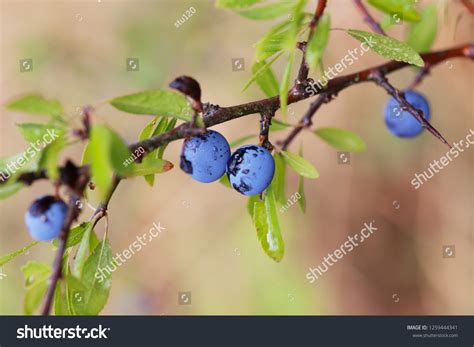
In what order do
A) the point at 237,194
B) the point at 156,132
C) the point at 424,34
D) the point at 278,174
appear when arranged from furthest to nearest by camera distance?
the point at 237,194
the point at 424,34
the point at 278,174
the point at 156,132

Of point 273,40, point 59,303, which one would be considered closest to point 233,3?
point 273,40

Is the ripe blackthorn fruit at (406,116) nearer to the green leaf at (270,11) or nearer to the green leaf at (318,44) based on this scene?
the green leaf at (270,11)

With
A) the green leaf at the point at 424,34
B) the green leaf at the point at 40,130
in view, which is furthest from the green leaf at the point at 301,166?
the green leaf at the point at 424,34

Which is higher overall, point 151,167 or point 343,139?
point 343,139

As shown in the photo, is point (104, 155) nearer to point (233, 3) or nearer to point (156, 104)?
point (156, 104)
